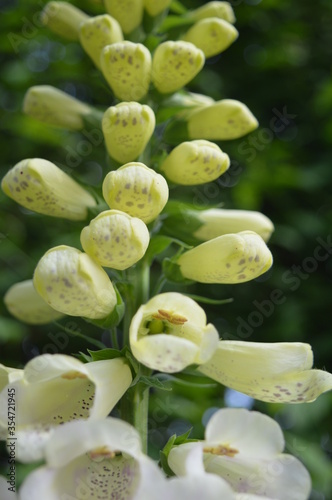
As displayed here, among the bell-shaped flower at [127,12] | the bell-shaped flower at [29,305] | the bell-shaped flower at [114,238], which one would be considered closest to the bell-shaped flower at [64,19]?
the bell-shaped flower at [127,12]

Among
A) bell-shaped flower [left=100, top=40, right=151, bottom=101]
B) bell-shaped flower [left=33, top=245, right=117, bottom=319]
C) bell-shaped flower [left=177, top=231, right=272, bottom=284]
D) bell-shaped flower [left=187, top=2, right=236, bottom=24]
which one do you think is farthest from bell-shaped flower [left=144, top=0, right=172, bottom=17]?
bell-shaped flower [left=33, top=245, right=117, bottom=319]

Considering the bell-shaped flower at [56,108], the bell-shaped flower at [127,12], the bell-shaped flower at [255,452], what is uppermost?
the bell-shaped flower at [127,12]

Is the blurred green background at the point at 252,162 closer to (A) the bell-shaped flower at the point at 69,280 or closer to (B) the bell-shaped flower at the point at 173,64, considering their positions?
(B) the bell-shaped flower at the point at 173,64

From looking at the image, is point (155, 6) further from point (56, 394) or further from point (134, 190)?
point (56, 394)

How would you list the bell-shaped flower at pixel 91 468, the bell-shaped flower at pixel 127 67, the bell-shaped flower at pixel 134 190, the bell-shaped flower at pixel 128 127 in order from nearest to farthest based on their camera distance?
the bell-shaped flower at pixel 91 468 → the bell-shaped flower at pixel 134 190 → the bell-shaped flower at pixel 128 127 → the bell-shaped flower at pixel 127 67

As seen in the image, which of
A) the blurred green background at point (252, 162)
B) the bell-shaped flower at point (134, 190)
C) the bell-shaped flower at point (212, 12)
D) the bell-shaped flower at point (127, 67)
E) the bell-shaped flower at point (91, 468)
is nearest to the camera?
the bell-shaped flower at point (91, 468)

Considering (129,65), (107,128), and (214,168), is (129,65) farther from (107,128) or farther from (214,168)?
(214,168)

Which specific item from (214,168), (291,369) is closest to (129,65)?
(214,168)
